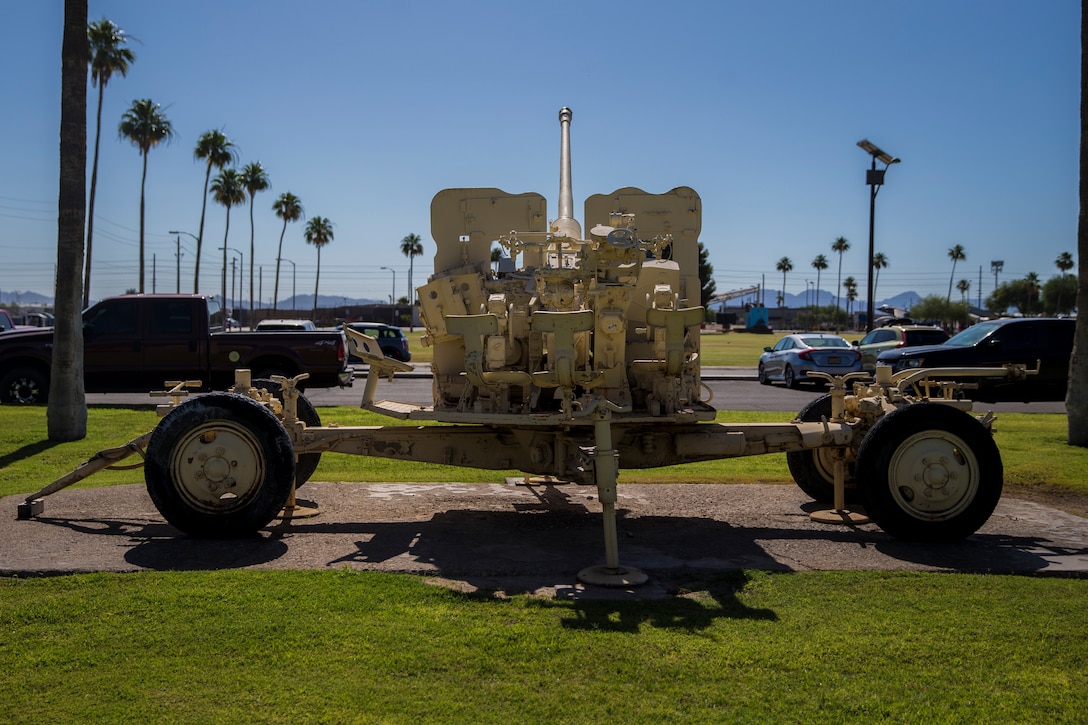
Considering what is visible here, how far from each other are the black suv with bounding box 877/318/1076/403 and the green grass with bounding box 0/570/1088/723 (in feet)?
44.1

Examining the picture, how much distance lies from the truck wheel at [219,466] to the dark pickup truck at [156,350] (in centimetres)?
927

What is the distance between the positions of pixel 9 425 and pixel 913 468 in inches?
419

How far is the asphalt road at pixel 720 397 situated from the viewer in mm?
17453

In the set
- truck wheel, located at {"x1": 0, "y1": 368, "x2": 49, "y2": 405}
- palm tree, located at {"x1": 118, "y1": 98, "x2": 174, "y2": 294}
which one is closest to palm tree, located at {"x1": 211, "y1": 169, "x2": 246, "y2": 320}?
palm tree, located at {"x1": 118, "y1": 98, "x2": 174, "y2": 294}

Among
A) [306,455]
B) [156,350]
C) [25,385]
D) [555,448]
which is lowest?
Answer: [306,455]

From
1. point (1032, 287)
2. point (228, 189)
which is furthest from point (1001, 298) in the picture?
point (228, 189)

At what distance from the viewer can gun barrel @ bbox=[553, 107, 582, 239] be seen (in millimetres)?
8391

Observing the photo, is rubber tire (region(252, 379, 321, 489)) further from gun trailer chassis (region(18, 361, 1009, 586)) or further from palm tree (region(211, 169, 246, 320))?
palm tree (region(211, 169, 246, 320))

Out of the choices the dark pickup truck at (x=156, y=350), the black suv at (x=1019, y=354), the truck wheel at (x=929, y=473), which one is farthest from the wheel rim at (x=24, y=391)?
the black suv at (x=1019, y=354)

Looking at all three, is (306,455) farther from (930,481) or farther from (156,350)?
(156,350)

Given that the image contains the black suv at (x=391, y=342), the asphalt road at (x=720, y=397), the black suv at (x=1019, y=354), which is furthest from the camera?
the black suv at (x=391, y=342)

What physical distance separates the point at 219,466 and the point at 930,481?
481 centimetres

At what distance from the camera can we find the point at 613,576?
5.92 m

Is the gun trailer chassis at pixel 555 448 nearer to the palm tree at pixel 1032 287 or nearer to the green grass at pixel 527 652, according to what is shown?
the green grass at pixel 527 652
